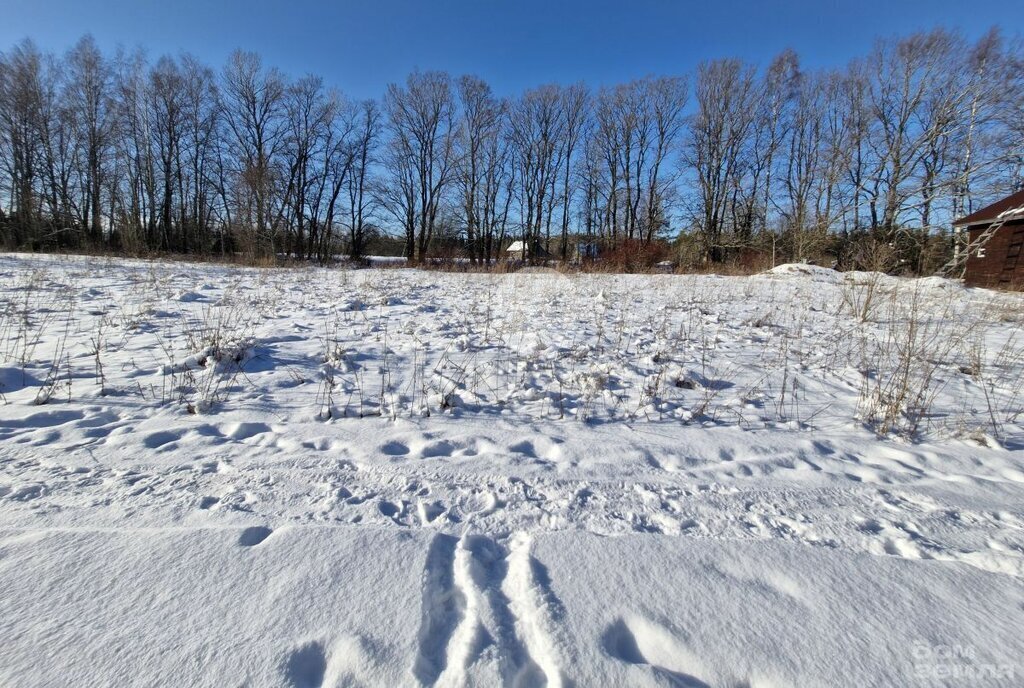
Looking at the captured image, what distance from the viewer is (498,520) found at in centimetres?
171

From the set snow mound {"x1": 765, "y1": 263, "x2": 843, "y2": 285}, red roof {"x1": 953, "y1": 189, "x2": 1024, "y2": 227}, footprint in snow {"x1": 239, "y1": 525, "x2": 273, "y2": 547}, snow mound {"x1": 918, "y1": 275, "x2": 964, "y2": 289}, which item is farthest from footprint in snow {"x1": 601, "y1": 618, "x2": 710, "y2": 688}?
red roof {"x1": 953, "y1": 189, "x2": 1024, "y2": 227}

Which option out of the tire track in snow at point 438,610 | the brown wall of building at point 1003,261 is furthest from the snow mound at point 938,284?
the tire track in snow at point 438,610

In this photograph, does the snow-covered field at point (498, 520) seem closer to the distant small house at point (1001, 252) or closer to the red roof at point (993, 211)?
the distant small house at point (1001, 252)

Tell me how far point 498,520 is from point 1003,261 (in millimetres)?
22249

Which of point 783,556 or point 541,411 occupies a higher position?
point 541,411

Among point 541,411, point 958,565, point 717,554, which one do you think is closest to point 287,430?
point 541,411

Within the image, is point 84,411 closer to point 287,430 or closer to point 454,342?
point 287,430

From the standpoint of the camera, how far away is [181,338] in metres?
4.17

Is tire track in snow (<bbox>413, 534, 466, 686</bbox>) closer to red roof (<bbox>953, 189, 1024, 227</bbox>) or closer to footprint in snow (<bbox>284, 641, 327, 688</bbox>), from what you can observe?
footprint in snow (<bbox>284, 641, 327, 688</bbox>)

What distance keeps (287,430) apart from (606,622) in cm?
211

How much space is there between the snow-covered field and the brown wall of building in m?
16.5

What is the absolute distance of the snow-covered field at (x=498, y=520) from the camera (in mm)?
1145

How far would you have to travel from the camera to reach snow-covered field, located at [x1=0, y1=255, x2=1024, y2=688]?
1.14 m

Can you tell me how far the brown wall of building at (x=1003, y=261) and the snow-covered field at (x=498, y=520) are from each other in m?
16.5
